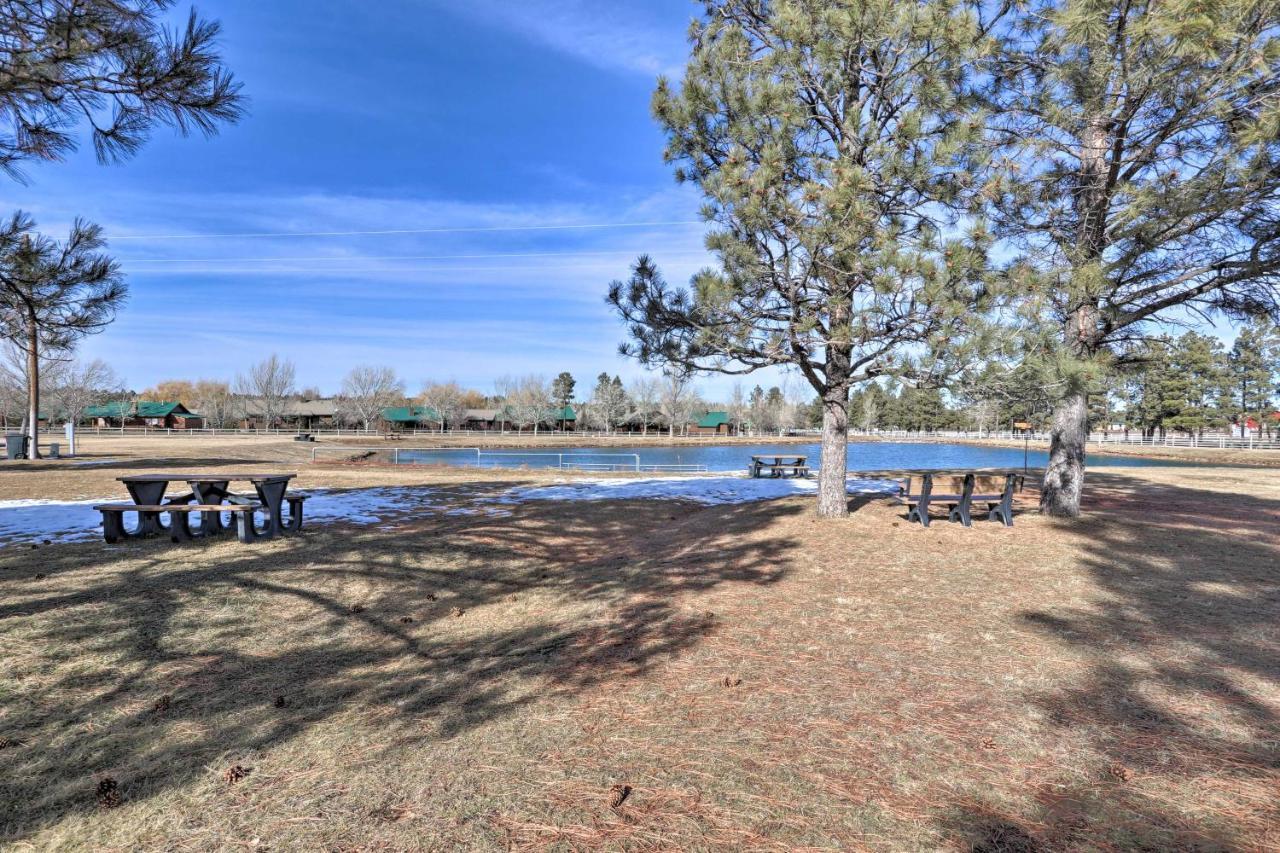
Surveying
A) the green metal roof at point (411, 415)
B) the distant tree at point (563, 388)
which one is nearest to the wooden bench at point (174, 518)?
Answer: the green metal roof at point (411, 415)

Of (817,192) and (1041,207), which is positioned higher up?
(1041,207)

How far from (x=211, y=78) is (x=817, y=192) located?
19.3 ft

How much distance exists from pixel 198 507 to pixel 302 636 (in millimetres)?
3706

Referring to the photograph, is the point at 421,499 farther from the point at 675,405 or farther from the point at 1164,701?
the point at 675,405

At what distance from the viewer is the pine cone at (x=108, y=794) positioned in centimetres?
283

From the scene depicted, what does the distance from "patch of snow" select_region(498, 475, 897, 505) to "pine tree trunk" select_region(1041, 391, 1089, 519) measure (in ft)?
12.9

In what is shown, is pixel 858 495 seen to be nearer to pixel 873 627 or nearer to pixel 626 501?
pixel 626 501

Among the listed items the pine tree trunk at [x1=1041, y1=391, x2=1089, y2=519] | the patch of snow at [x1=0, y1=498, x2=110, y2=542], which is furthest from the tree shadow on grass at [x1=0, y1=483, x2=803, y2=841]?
the pine tree trunk at [x1=1041, y1=391, x2=1089, y2=519]

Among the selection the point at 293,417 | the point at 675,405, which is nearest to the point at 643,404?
the point at 675,405

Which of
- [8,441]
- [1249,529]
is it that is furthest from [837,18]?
[8,441]

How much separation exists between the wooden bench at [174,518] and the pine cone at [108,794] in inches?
200

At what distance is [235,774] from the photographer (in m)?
3.04

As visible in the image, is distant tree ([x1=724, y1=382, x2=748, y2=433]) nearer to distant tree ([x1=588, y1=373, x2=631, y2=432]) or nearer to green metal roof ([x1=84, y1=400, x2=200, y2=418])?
distant tree ([x1=588, y1=373, x2=631, y2=432])

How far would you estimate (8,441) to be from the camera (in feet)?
69.2
